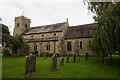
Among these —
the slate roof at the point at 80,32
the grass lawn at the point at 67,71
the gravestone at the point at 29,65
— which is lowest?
the grass lawn at the point at 67,71

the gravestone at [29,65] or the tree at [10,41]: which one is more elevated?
the tree at [10,41]

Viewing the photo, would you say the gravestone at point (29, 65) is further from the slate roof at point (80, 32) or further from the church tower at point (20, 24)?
the church tower at point (20, 24)

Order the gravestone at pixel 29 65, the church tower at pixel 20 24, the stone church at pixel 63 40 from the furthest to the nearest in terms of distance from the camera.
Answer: the church tower at pixel 20 24 < the stone church at pixel 63 40 < the gravestone at pixel 29 65

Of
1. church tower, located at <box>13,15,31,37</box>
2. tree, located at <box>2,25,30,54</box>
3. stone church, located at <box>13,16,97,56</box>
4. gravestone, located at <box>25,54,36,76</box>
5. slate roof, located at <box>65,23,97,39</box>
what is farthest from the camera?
church tower, located at <box>13,15,31,37</box>

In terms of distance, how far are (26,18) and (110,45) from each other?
33905mm

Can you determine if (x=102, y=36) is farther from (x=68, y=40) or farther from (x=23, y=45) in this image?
(x=23, y=45)

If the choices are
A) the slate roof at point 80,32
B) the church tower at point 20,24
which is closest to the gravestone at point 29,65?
the slate roof at point 80,32

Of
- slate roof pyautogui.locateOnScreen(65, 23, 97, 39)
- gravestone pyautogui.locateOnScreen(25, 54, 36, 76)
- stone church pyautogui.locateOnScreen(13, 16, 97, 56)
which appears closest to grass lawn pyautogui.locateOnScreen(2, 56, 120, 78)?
gravestone pyautogui.locateOnScreen(25, 54, 36, 76)

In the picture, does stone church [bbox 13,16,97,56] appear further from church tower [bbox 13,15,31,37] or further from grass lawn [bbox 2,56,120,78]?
grass lawn [bbox 2,56,120,78]

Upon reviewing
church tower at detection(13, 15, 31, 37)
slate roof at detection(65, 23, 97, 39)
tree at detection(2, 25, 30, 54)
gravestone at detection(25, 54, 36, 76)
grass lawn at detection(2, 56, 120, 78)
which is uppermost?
church tower at detection(13, 15, 31, 37)

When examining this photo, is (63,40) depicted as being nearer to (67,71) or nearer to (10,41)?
(10,41)

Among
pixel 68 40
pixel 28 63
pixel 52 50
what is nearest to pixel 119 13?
pixel 28 63

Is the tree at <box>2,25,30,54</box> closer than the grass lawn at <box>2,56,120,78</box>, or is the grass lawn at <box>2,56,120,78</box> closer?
the grass lawn at <box>2,56,120,78</box>

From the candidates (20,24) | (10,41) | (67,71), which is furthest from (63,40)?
(20,24)
